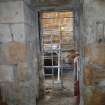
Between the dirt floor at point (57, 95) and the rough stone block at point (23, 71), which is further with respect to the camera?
the dirt floor at point (57, 95)

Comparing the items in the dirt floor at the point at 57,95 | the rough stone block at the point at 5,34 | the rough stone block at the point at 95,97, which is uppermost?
the rough stone block at the point at 5,34

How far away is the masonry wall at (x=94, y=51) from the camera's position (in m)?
2.69

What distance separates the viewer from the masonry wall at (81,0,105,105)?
2.69 metres

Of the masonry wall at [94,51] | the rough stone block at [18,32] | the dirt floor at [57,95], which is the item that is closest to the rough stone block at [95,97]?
the masonry wall at [94,51]

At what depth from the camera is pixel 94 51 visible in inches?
108

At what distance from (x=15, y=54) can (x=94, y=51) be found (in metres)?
0.94

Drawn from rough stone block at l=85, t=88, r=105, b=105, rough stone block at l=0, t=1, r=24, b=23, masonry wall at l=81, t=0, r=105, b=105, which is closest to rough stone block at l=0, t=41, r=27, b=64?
rough stone block at l=0, t=1, r=24, b=23

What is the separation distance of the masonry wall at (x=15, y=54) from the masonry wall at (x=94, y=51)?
69 cm

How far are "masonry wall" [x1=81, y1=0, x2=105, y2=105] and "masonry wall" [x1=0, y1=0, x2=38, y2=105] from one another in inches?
27.2

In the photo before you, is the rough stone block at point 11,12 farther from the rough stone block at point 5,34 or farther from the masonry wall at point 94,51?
the masonry wall at point 94,51

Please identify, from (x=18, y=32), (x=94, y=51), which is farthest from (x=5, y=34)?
(x=94, y=51)

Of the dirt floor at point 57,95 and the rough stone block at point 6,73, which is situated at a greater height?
the rough stone block at point 6,73

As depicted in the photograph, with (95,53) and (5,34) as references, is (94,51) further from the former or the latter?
(5,34)

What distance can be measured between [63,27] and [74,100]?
70.5 inches
